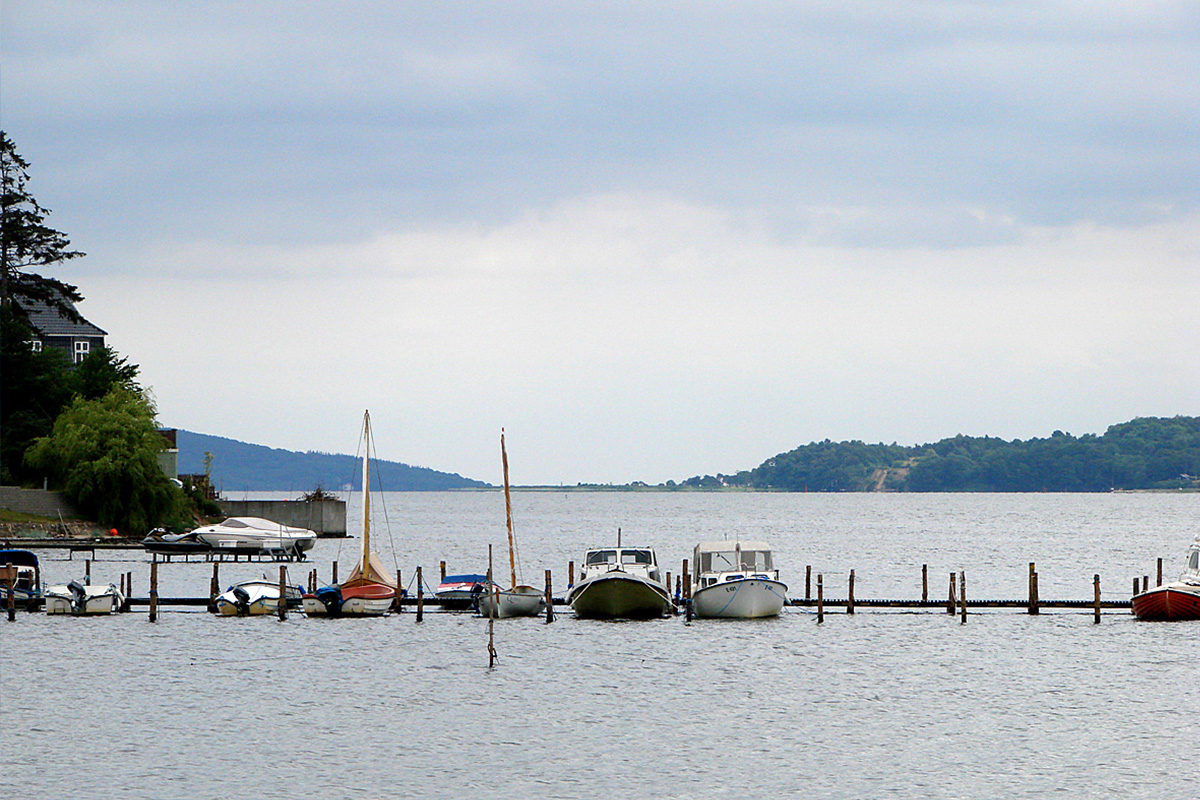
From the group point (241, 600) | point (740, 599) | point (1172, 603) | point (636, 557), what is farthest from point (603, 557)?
point (1172, 603)

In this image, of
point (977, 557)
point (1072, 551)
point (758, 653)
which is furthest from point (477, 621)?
point (1072, 551)

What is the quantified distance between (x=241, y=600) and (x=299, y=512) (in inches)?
2972

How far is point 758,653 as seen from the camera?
5572 centimetres

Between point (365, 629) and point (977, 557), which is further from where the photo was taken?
point (977, 557)

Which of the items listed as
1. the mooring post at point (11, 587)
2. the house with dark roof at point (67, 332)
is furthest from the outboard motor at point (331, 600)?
the house with dark roof at point (67, 332)

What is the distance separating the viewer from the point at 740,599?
204ft

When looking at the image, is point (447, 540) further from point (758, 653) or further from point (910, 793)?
point (910, 793)

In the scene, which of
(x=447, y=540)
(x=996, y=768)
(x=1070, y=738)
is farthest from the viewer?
(x=447, y=540)

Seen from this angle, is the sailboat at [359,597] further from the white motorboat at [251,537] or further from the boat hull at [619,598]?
the white motorboat at [251,537]

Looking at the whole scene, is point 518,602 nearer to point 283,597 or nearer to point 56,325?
point 283,597

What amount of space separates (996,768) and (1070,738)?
4919mm

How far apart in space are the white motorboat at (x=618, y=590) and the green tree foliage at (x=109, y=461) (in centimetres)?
5829

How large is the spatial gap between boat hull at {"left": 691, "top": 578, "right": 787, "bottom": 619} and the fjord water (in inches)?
37.0

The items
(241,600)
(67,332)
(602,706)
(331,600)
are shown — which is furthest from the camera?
(67,332)
